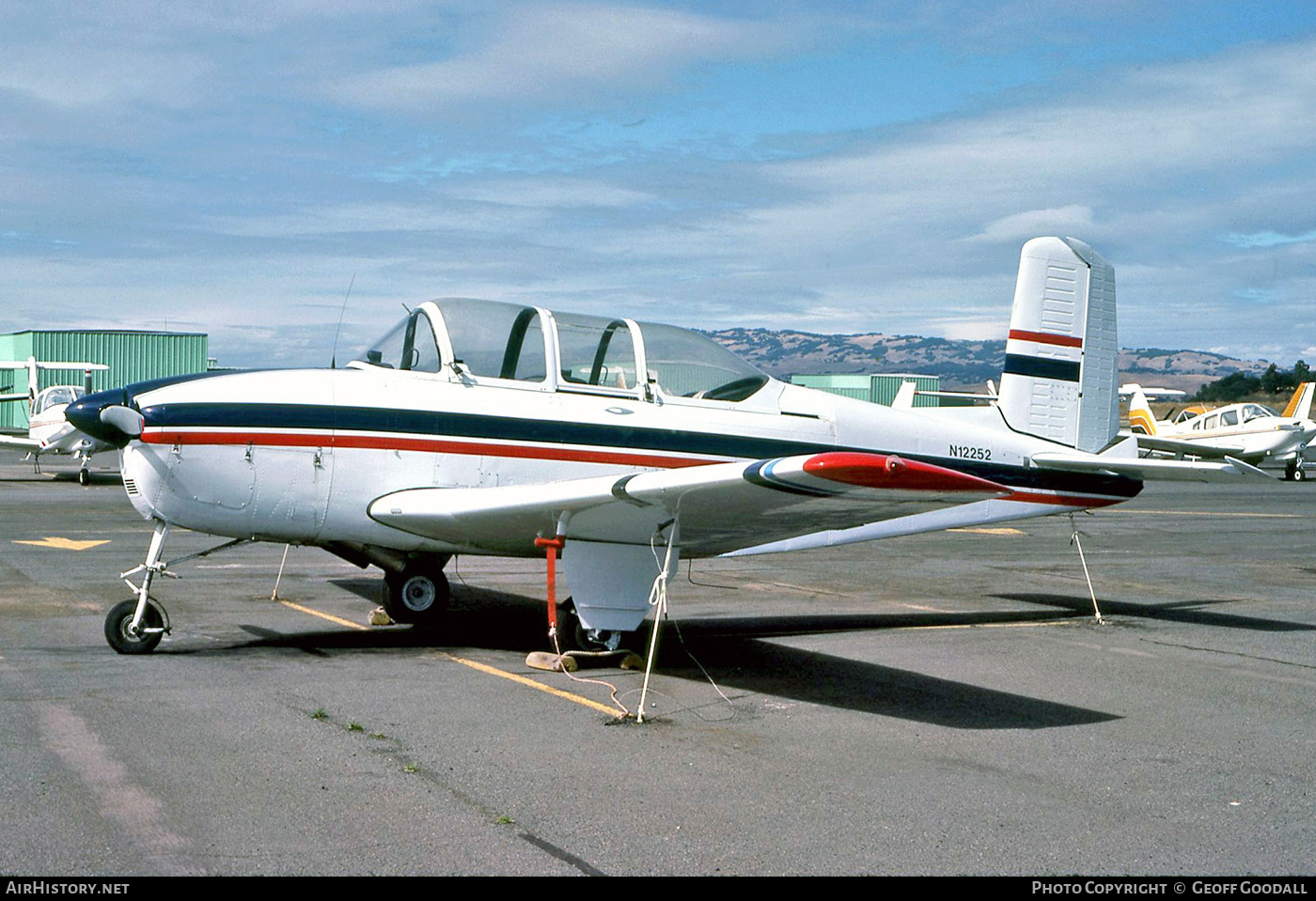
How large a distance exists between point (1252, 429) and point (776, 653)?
3195 centimetres

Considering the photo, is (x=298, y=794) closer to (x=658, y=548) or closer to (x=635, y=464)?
(x=658, y=548)

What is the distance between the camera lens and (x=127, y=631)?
738 cm

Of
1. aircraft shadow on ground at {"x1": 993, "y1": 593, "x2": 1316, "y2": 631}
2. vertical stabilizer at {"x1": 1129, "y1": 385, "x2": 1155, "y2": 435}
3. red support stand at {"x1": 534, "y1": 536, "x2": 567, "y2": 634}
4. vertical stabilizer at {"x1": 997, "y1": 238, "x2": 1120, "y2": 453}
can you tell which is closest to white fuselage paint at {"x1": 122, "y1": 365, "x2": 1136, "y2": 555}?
red support stand at {"x1": 534, "y1": 536, "x2": 567, "y2": 634}

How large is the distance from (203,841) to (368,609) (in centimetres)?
585

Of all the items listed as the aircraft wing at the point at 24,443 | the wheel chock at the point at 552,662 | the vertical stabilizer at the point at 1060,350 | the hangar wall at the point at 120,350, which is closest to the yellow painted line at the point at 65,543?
the wheel chock at the point at 552,662

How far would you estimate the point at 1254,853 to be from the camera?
4.14 m

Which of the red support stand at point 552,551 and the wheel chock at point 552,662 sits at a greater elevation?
the red support stand at point 552,551

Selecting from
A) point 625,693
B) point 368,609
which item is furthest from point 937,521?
point 368,609

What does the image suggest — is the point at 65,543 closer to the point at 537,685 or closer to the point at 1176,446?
the point at 537,685

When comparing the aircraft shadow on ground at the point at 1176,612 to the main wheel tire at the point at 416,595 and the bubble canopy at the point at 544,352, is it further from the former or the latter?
the main wheel tire at the point at 416,595

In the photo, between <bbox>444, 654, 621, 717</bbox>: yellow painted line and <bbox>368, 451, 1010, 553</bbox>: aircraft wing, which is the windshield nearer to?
<bbox>368, 451, 1010, 553</bbox>: aircraft wing

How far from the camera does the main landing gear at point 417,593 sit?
872 cm

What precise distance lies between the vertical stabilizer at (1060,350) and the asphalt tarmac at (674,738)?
175 cm

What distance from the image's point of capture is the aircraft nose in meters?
7.02
